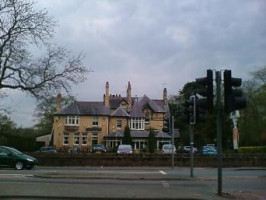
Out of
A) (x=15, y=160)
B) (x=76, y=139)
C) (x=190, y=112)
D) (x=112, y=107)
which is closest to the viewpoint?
(x=190, y=112)

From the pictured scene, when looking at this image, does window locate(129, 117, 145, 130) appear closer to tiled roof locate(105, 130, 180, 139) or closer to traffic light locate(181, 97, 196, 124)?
tiled roof locate(105, 130, 180, 139)

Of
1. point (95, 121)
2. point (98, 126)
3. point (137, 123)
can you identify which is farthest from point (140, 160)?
point (137, 123)

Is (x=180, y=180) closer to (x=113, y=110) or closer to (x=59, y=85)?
(x=59, y=85)

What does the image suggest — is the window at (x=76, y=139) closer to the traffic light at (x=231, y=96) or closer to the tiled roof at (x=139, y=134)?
the tiled roof at (x=139, y=134)

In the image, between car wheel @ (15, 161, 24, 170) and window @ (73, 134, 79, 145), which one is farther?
window @ (73, 134, 79, 145)

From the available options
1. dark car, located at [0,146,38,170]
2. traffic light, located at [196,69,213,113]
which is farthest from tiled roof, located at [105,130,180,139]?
traffic light, located at [196,69,213,113]

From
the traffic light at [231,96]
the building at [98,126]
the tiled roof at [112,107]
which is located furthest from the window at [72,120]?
the traffic light at [231,96]

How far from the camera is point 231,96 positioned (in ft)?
50.5

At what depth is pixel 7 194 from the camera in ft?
46.1

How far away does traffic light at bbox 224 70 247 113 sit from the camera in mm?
15328

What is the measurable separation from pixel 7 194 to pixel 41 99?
28989 mm

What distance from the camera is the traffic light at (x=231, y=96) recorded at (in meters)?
15.3

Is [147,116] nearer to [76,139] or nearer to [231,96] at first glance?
[76,139]

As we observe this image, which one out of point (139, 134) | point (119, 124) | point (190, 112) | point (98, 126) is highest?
point (119, 124)
